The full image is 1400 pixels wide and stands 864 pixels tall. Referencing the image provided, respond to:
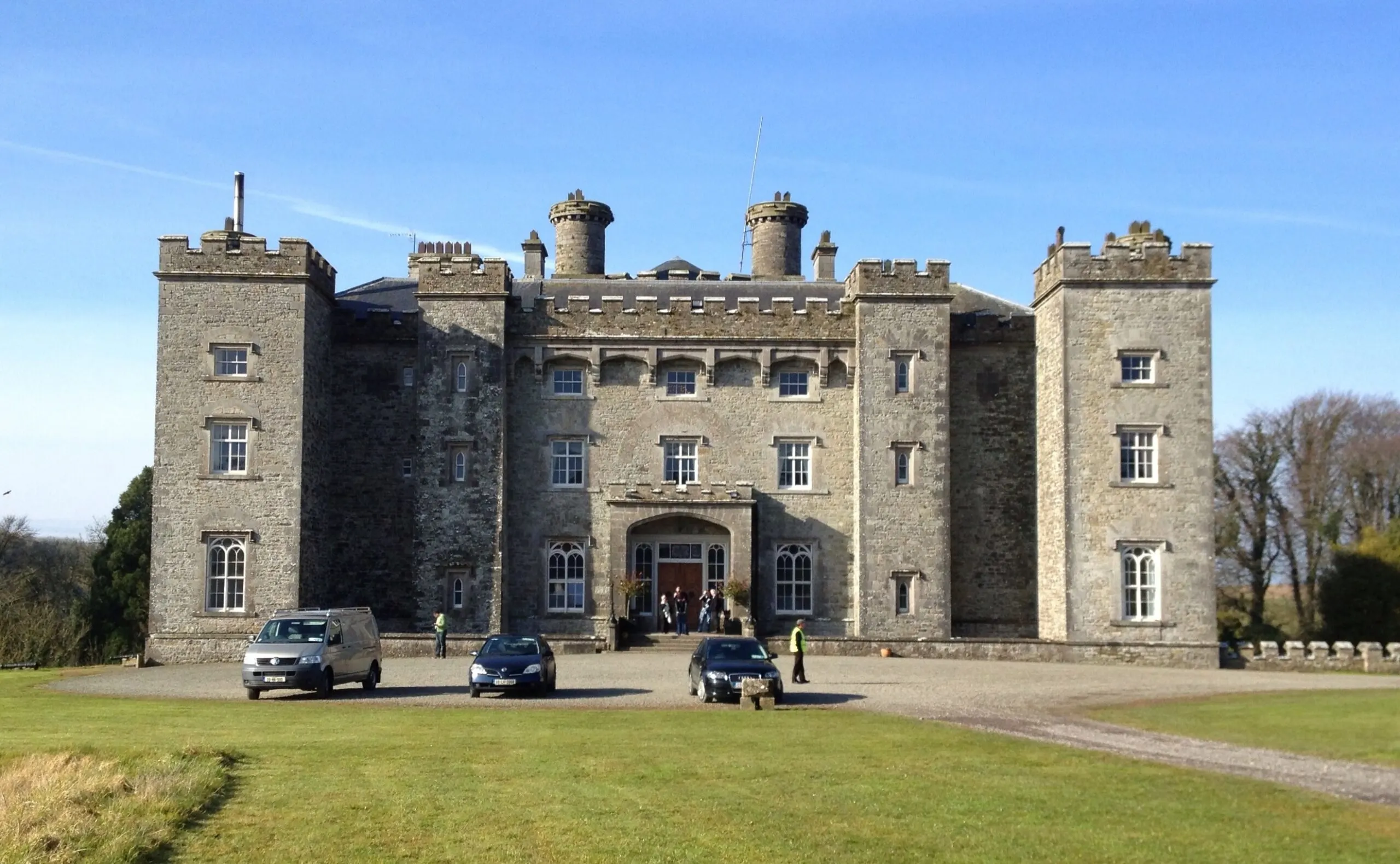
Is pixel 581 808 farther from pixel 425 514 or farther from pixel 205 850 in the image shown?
pixel 425 514

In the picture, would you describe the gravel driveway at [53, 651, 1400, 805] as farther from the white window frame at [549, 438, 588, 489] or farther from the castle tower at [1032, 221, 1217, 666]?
the white window frame at [549, 438, 588, 489]

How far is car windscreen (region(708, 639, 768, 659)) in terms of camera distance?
25031 millimetres

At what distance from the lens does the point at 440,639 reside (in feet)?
116

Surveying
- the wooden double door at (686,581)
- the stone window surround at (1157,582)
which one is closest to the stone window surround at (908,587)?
the stone window surround at (1157,582)

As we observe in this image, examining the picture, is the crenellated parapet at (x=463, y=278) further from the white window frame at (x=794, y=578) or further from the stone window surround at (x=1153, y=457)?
the stone window surround at (x=1153, y=457)

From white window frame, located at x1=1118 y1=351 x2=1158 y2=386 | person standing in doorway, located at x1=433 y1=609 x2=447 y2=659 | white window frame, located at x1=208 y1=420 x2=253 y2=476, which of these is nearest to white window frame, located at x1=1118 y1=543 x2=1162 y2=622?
white window frame, located at x1=1118 y1=351 x2=1158 y2=386

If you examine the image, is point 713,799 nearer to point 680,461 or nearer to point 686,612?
point 686,612

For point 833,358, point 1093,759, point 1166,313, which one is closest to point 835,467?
point 833,358

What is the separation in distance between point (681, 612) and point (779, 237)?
16.0m

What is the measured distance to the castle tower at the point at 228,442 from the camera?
37000 millimetres

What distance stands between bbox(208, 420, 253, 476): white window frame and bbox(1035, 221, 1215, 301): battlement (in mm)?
22270

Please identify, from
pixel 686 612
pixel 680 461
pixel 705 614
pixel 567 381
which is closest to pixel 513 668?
pixel 705 614

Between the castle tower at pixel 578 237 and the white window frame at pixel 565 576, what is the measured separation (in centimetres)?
1182

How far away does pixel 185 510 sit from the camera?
3725 centimetres
